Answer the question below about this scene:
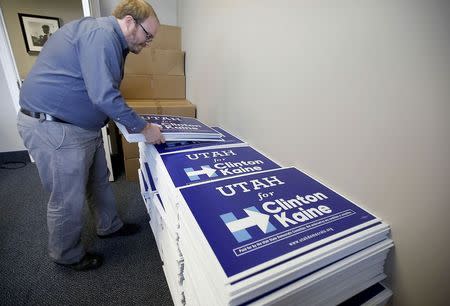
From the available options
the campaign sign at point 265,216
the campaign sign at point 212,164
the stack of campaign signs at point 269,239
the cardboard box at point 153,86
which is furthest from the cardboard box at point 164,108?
the campaign sign at point 265,216

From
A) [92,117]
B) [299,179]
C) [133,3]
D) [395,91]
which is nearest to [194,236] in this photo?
[299,179]

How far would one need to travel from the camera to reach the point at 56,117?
3.10 ft

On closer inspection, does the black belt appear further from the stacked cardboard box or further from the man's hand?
the stacked cardboard box

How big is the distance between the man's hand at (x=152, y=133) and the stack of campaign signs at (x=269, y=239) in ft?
0.70

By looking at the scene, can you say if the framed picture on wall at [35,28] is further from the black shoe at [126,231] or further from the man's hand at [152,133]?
the man's hand at [152,133]

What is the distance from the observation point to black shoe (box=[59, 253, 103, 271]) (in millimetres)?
1163

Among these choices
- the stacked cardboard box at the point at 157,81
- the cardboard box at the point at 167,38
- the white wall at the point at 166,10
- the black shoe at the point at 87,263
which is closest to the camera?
the black shoe at the point at 87,263

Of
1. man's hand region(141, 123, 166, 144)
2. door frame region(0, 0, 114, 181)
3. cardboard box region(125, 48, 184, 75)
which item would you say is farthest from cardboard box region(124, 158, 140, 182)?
man's hand region(141, 123, 166, 144)

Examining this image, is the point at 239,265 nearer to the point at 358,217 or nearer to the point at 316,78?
the point at 358,217

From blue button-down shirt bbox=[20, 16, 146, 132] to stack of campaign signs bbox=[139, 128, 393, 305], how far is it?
35 cm

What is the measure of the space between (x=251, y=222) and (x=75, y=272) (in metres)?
1.16

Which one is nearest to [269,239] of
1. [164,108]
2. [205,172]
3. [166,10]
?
[205,172]

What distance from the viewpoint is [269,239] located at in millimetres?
498

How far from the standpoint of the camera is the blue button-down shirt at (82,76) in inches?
31.9
